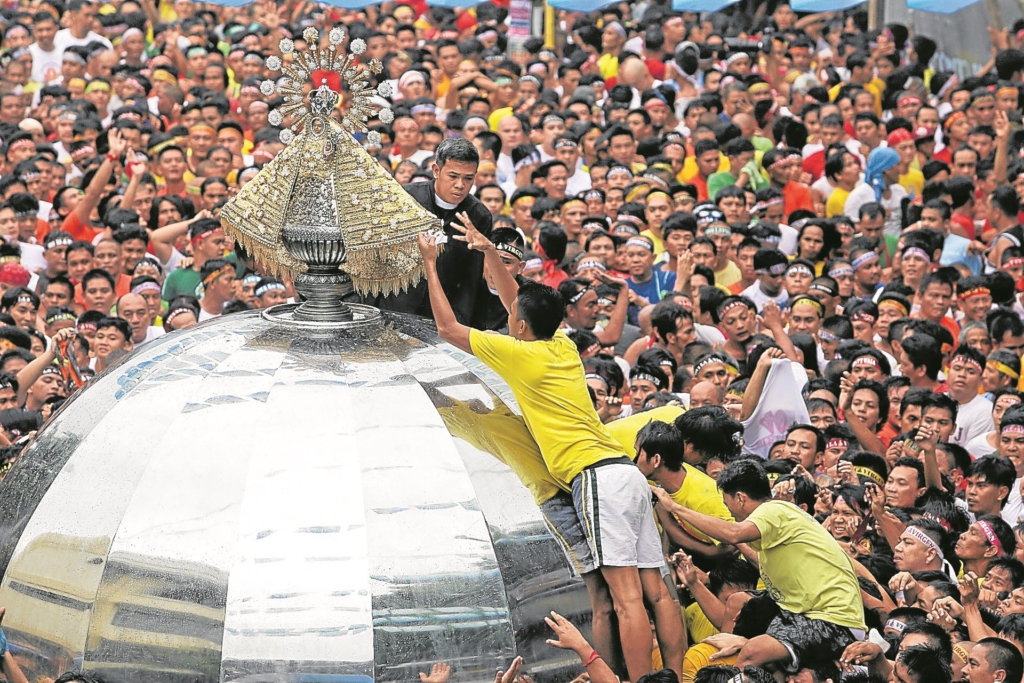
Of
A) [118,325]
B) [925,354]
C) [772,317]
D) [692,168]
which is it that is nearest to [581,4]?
[692,168]

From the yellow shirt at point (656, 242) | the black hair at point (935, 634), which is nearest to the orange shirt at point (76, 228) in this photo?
the yellow shirt at point (656, 242)

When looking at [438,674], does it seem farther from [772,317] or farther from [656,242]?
[656,242]

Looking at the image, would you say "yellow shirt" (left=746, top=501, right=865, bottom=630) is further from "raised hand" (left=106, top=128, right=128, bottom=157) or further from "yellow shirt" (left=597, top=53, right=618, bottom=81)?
"yellow shirt" (left=597, top=53, right=618, bottom=81)

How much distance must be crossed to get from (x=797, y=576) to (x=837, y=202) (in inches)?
452

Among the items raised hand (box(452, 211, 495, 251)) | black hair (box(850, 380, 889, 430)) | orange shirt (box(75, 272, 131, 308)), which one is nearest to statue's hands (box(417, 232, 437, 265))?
raised hand (box(452, 211, 495, 251))

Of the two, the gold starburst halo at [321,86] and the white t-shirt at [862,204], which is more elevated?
the gold starburst halo at [321,86]

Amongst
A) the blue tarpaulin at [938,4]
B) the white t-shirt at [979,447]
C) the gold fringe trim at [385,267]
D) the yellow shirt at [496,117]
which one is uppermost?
the blue tarpaulin at [938,4]

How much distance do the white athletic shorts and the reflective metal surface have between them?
37cm

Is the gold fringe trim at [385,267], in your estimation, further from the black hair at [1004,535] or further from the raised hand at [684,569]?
the black hair at [1004,535]

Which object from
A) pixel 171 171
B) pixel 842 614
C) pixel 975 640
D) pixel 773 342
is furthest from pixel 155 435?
pixel 171 171

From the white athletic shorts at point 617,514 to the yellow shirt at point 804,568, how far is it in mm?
1908

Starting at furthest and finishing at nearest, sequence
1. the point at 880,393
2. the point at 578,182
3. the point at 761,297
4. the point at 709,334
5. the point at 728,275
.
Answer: the point at 578,182, the point at 728,275, the point at 761,297, the point at 709,334, the point at 880,393

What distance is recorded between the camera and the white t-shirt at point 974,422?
12.8 meters

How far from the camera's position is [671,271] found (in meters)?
16.1
